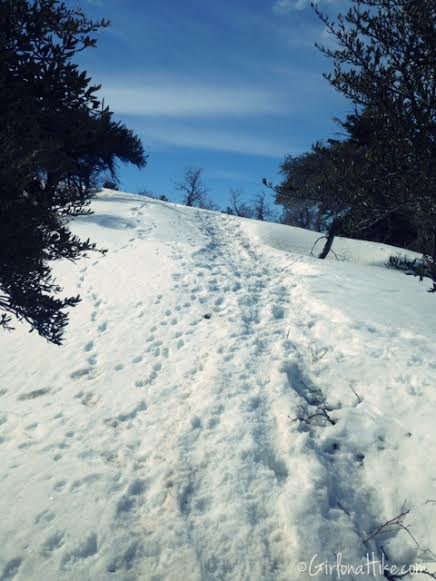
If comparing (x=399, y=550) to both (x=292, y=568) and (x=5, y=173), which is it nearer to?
(x=292, y=568)

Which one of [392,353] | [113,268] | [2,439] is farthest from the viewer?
[113,268]

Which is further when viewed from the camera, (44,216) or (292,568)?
(44,216)

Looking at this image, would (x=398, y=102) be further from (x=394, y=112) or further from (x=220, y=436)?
(x=220, y=436)

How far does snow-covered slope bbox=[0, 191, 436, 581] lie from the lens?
3.41 meters

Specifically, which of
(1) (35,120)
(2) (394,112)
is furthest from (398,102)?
(1) (35,120)

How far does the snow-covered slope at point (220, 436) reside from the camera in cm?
341

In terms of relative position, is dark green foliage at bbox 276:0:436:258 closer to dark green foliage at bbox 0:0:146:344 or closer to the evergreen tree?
the evergreen tree

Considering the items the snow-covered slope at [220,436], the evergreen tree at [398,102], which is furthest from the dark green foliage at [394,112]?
the snow-covered slope at [220,436]

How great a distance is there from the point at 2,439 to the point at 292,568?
4439mm

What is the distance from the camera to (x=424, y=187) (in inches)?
180

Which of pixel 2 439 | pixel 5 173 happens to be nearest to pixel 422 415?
pixel 5 173

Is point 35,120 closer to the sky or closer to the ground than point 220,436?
closer to the sky

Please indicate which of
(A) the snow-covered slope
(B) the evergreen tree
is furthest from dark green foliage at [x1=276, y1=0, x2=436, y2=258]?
(A) the snow-covered slope

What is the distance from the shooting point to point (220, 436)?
15.4ft
